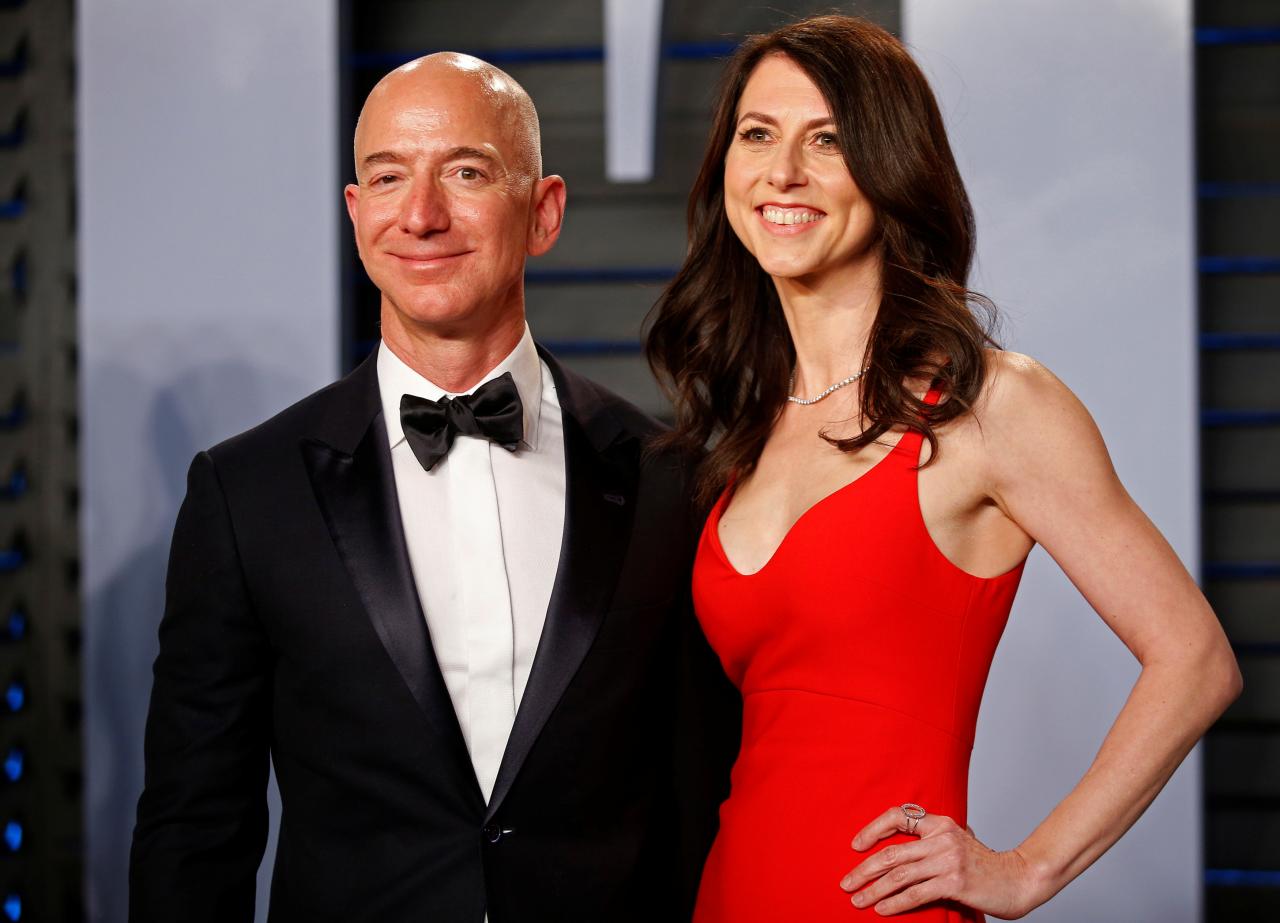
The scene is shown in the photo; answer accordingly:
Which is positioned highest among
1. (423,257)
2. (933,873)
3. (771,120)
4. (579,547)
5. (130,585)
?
(771,120)

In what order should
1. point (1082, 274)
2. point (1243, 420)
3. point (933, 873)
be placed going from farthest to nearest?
point (1243, 420) < point (1082, 274) < point (933, 873)

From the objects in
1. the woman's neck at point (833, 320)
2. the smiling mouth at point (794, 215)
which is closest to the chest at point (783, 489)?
the woman's neck at point (833, 320)

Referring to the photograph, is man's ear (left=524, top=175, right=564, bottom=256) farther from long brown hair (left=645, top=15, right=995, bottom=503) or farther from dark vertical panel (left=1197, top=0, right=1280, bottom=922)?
dark vertical panel (left=1197, top=0, right=1280, bottom=922)

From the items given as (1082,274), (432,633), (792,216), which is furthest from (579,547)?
(1082,274)

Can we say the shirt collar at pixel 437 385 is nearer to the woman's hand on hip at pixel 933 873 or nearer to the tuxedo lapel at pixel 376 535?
the tuxedo lapel at pixel 376 535

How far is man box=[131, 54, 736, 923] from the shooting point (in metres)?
1.81

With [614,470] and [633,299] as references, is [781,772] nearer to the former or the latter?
[614,470]

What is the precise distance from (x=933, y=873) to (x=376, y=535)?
86cm

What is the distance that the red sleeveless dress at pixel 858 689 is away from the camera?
1817mm

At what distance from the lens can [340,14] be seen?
3.62 metres

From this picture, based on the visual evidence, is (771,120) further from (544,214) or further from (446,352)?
Result: (446,352)

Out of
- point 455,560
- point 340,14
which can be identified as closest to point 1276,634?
point 455,560

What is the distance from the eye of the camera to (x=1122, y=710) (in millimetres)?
1767

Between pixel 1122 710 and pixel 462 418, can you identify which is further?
pixel 462 418
